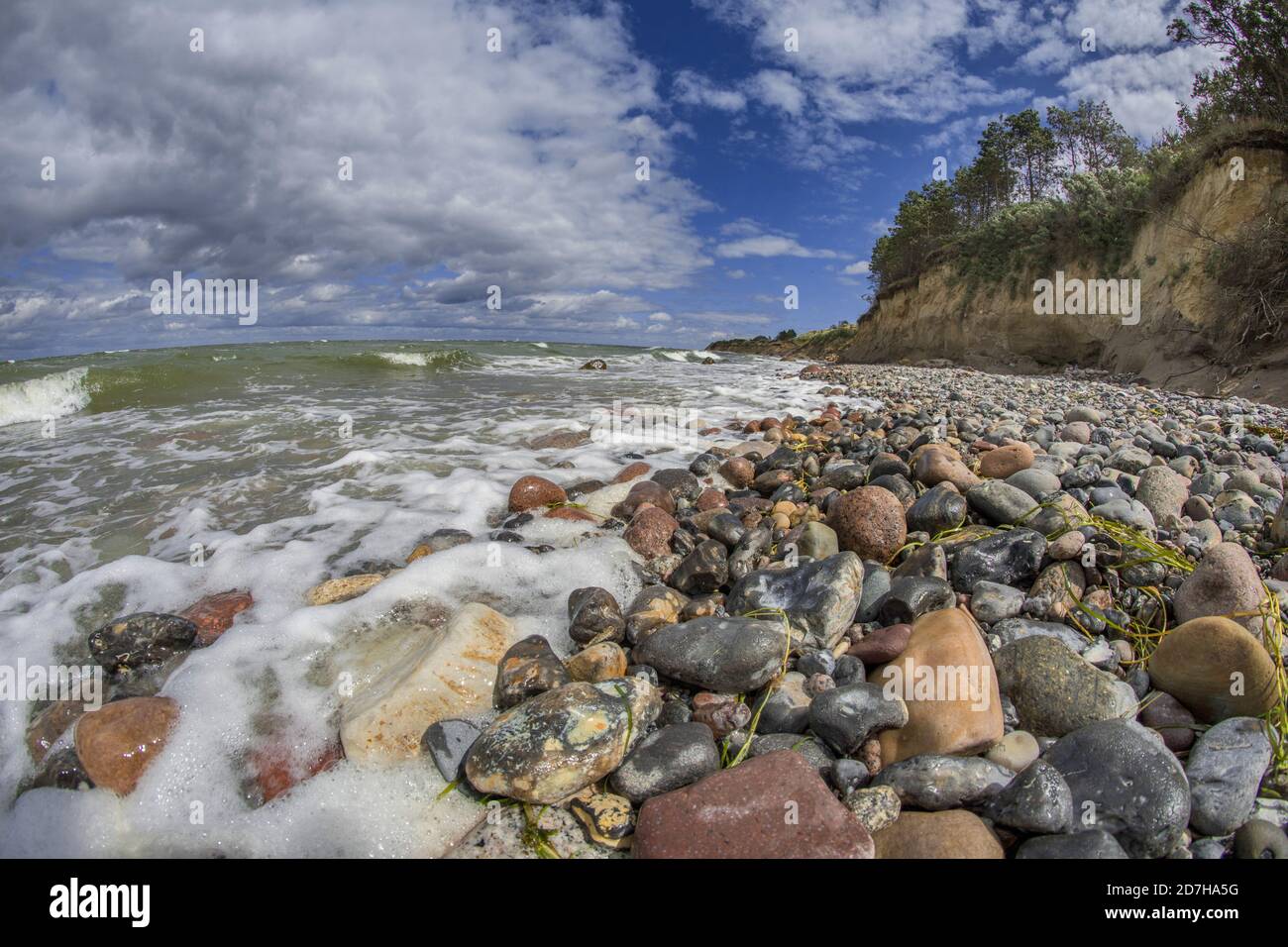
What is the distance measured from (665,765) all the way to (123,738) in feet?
6.80

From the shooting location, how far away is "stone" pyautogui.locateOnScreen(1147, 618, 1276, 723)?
6.59ft

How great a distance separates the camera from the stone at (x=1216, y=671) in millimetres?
2010

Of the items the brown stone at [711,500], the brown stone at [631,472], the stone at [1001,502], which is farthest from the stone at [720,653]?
the brown stone at [631,472]

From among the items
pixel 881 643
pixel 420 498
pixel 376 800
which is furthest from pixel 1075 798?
pixel 420 498

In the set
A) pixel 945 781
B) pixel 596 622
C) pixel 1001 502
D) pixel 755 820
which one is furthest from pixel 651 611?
pixel 1001 502

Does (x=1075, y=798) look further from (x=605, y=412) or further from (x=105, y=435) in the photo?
(x=105, y=435)

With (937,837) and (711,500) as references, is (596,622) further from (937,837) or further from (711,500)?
(711,500)

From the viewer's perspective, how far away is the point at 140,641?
279 centimetres

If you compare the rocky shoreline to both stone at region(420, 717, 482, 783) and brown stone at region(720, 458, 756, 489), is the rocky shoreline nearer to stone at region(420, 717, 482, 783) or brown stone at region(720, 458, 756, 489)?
stone at region(420, 717, 482, 783)

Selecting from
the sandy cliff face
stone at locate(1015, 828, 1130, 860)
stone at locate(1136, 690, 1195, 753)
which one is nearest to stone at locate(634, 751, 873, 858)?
stone at locate(1015, 828, 1130, 860)

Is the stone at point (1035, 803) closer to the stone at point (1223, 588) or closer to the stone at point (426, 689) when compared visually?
the stone at point (1223, 588)

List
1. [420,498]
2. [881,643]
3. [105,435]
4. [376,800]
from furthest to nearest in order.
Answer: [105,435] < [420,498] < [881,643] < [376,800]

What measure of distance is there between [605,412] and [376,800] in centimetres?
763
